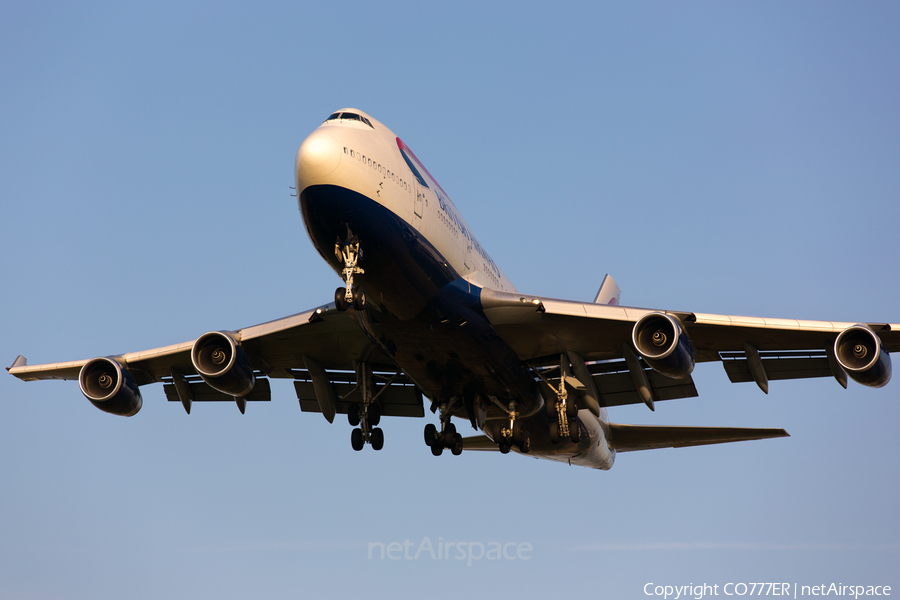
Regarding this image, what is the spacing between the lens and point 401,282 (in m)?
19.1

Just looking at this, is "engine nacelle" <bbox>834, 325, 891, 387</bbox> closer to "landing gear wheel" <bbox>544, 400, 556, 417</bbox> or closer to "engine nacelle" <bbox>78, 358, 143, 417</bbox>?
"landing gear wheel" <bbox>544, 400, 556, 417</bbox>

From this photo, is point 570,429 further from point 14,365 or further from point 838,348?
point 14,365

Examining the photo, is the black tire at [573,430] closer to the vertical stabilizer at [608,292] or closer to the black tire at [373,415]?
the black tire at [373,415]

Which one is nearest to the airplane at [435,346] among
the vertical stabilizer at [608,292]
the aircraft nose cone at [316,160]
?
the aircraft nose cone at [316,160]

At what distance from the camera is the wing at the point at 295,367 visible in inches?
898

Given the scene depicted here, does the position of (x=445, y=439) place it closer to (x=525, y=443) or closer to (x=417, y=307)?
(x=525, y=443)

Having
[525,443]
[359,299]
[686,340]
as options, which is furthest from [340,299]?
[525,443]

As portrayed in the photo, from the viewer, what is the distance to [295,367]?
25.6 meters

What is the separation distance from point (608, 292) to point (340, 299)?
60.2ft

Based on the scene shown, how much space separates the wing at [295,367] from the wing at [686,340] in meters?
3.83

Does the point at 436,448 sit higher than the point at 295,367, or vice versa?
the point at 295,367

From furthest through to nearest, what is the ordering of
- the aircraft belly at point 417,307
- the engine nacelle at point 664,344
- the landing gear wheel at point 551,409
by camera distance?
the landing gear wheel at point 551,409, the engine nacelle at point 664,344, the aircraft belly at point 417,307

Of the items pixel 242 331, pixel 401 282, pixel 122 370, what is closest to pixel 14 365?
pixel 122 370

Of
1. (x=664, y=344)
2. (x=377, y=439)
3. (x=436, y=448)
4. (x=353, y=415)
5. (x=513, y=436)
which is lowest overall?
(x=377, y=439)
